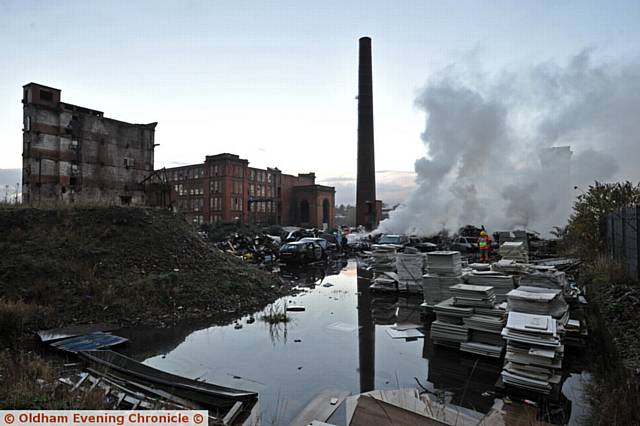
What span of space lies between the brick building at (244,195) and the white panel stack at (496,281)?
150ft

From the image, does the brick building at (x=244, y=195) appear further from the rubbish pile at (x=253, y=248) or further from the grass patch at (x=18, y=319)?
the grass patch at (x=18, y=319)

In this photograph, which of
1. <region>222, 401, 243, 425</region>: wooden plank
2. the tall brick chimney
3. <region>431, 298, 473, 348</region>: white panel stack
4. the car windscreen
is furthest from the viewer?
the tall brick chimney

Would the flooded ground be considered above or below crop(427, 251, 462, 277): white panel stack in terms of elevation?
below

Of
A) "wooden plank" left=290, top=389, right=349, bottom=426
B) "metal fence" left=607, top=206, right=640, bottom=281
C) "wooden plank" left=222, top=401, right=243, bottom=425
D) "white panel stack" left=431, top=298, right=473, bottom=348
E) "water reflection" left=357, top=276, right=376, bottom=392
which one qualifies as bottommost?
"water reflection" left=357, top=276, right=376, bottom=392

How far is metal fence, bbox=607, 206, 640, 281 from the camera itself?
877cm

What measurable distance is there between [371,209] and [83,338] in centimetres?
3779

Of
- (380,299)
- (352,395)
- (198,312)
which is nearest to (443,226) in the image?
(380,299)

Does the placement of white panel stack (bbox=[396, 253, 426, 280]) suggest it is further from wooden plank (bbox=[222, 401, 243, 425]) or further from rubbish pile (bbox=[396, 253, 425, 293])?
wooden plank (bbox=[222, 401, 243, 425])

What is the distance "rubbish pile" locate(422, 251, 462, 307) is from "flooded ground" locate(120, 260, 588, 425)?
2.21ft

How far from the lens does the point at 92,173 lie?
3128 centimetres

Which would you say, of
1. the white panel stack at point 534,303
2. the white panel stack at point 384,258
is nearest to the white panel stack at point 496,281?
the white panel stack at point 534,303

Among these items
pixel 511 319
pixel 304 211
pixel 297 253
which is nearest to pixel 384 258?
pixel 297 253

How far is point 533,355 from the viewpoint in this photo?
5043 millimetres

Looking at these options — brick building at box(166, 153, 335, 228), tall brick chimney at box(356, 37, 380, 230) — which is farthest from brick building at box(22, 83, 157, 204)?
tall brick chimney at box(356, 37, 380, 230)
